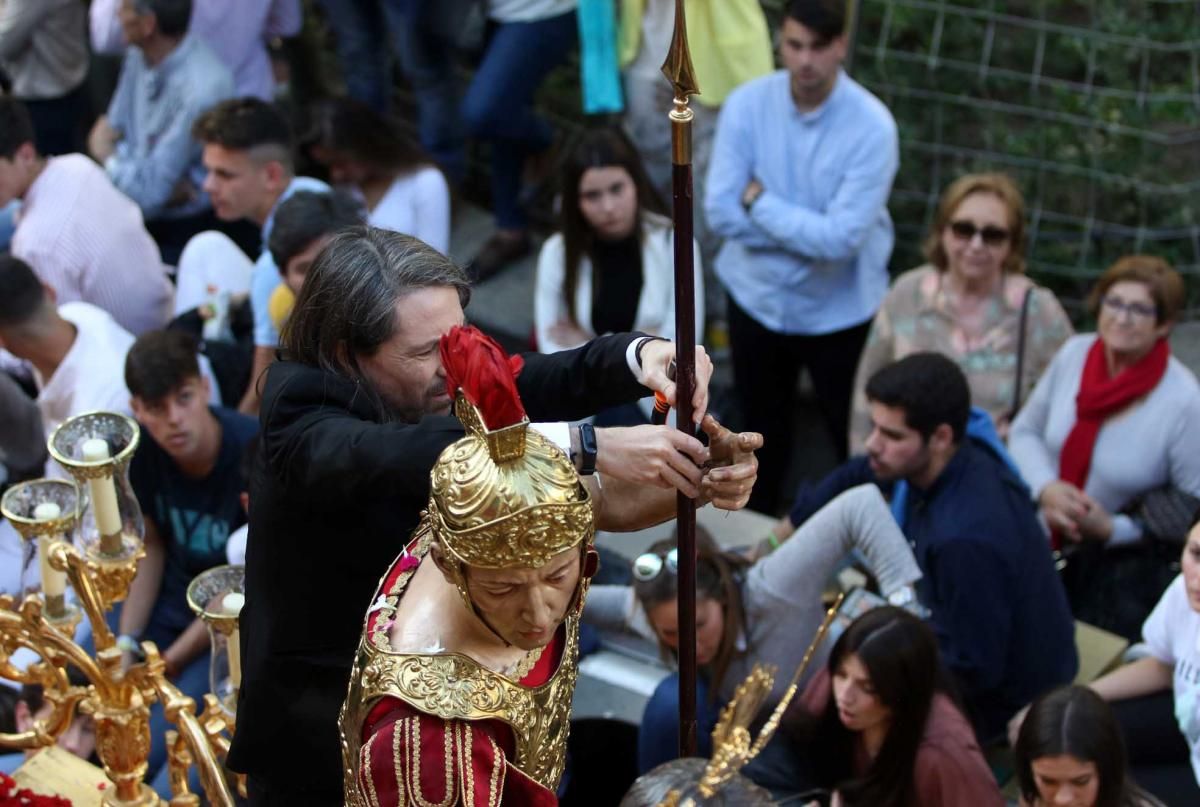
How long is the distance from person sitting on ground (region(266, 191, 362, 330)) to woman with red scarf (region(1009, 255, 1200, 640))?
2283 mm

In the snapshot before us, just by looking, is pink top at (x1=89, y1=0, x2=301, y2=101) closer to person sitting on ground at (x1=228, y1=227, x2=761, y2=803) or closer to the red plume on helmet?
person sitting on ground at (x1=228, y1=227, x2=761, y2=803)

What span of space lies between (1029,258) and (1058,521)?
2.00 meters

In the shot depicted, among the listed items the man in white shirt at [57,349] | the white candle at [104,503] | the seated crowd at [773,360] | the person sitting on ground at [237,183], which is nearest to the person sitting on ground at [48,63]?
the seated crowd at [773,360]

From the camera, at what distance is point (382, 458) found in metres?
2.33

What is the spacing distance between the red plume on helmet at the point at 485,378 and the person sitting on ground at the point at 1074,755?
1.95 m

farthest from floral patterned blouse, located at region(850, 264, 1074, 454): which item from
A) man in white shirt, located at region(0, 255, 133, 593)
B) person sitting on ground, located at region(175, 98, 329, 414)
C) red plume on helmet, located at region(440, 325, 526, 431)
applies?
red plume on helmet, located at region(440, 325, 526, 431)

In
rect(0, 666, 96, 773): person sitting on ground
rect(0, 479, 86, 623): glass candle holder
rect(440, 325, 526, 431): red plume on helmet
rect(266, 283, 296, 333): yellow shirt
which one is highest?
rect(440, 325, 526, 431): red plume on helmet

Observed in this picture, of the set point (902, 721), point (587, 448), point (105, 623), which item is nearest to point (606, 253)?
point (902, 721)

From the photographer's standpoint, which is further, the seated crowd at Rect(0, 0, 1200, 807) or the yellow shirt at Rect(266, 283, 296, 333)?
Result: the yellow shirt at Rect(266, 283, 296, 333)

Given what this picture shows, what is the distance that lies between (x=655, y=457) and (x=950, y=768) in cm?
184

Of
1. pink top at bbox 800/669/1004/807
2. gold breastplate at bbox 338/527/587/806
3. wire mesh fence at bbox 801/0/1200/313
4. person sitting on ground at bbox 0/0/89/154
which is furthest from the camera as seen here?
person sitting on ground at bbox 0/0/89/154

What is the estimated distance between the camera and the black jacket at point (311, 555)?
2.52 m

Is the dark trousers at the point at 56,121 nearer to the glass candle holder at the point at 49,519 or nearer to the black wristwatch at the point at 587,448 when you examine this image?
the glass candle holder at the point at 49,519

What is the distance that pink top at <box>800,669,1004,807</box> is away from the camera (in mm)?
3736
